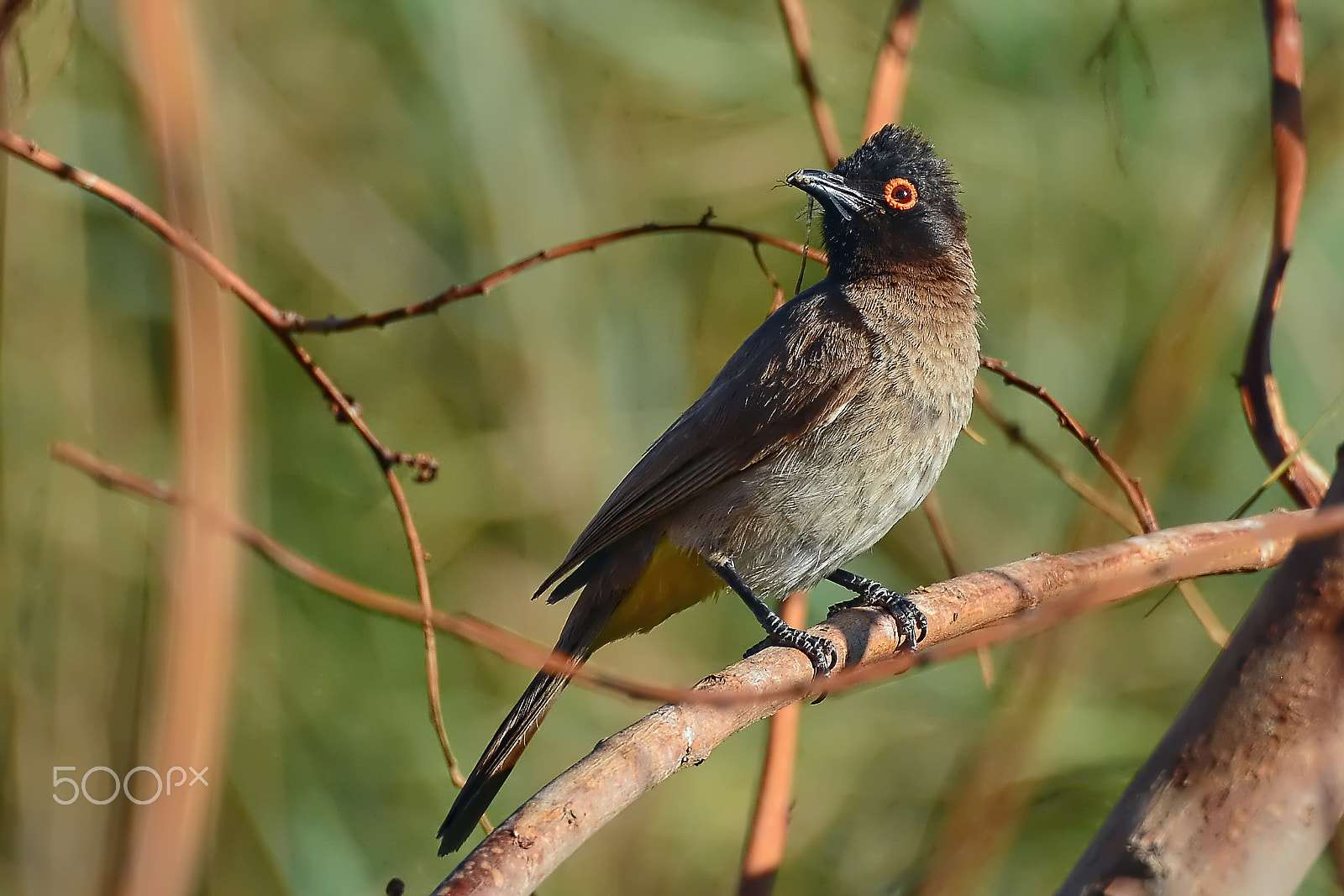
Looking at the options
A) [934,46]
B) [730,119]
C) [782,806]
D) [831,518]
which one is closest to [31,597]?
[831,518]

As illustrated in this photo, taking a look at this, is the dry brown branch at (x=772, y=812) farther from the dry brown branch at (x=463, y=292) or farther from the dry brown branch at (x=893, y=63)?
the dry brown branch at (x=893, y=63)

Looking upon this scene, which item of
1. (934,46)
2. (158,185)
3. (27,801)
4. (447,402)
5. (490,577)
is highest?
(934,46)

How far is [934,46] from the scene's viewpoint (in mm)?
5688

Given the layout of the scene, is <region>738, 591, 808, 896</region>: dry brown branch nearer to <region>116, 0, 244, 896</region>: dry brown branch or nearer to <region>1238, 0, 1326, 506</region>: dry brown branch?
<region>1238, 0, 1326, 506</region>: dry brown branch

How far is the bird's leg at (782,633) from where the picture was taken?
114 inches

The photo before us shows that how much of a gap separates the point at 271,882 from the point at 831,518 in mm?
2482

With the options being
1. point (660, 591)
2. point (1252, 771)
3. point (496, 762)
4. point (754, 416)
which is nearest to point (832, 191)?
point (754, 416)

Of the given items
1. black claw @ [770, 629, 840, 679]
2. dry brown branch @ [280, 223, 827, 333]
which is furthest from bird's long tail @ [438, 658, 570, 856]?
dry brown branch @ [280, 223, 827, 333]

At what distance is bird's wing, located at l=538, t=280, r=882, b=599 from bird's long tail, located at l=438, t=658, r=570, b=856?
0.36 m

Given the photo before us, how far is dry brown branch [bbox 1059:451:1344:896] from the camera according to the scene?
1.21 metres

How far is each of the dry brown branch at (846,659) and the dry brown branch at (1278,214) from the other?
17cm

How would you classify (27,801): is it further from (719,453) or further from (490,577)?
(719,453)

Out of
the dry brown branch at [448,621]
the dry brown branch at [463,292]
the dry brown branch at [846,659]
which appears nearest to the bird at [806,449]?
the dry brown branch at [846,659]

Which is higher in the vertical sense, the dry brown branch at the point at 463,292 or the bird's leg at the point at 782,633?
the dry brown branch at the point at 463,292
